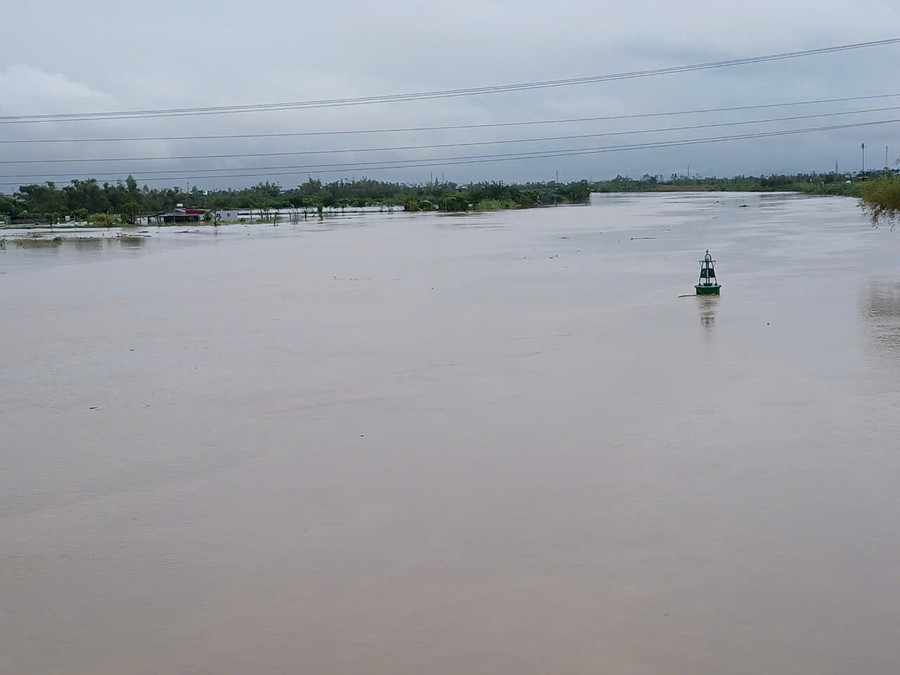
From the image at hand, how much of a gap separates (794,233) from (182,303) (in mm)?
23736

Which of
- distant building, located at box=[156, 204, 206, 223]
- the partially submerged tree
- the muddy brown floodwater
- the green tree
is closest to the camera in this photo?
the muddy brown floodwater

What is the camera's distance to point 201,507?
24.1 feet

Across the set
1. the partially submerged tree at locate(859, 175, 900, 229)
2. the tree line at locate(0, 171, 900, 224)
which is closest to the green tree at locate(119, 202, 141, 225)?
the tree line at locate(0, 171, 900, 224)

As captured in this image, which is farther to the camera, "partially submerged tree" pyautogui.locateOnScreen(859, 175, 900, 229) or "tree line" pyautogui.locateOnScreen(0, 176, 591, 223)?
"tree line" pyautogui.locateOnScreen(0, 176, 591, 223)

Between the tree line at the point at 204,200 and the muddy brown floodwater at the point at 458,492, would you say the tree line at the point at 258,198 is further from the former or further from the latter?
the muddy brown floodwater at the point at 458,492

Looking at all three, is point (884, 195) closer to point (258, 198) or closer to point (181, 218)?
point (181, 218)

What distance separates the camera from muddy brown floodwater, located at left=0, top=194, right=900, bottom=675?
17.4ft

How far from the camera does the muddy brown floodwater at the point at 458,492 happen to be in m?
5.30

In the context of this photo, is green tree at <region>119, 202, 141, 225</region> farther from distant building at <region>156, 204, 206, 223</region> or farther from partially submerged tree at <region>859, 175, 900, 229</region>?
partially submerged tree at <region>859, 175, 900, 229</region>

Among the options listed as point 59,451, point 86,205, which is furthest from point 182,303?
point 86,205

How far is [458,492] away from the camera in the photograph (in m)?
7.54

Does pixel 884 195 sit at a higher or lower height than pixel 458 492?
higher

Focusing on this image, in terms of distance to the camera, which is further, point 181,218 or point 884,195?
point 181,218

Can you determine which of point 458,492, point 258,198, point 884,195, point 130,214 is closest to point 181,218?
point 130,214
